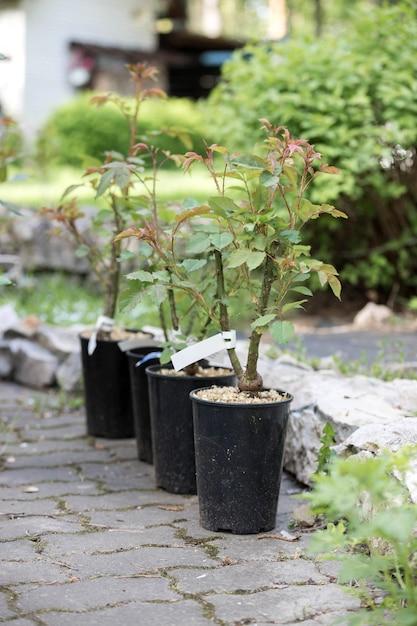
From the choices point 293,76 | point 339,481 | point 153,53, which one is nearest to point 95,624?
point 339,481

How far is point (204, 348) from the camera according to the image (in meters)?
3.46

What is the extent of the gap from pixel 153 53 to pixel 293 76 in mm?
13878

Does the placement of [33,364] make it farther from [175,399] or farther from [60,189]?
[60,189]

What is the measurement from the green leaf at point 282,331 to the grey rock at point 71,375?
8.30ft

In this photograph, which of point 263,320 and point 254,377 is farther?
point 254,377

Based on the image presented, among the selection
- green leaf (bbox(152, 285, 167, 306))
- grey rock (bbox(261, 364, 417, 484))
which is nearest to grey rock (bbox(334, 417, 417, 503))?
grey rock (bbox(261, 364, 417, 484))

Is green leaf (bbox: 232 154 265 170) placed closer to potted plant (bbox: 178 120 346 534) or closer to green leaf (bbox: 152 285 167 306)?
potted plant (bbox: 178 120 346 534)

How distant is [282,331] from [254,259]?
0.83ft

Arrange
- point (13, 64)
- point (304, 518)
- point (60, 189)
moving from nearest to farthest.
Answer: point (304, 518)
point (60, 189)
point (13, 64)

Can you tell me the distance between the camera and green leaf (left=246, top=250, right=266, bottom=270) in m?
3.08

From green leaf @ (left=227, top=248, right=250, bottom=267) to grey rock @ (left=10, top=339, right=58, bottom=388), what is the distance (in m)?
2.70

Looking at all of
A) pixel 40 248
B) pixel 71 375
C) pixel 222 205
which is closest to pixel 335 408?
pixel 222 205

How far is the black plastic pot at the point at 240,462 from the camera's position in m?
3.25

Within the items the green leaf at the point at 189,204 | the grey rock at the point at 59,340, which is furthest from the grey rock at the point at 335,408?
the grey rock at the point at 59,340
